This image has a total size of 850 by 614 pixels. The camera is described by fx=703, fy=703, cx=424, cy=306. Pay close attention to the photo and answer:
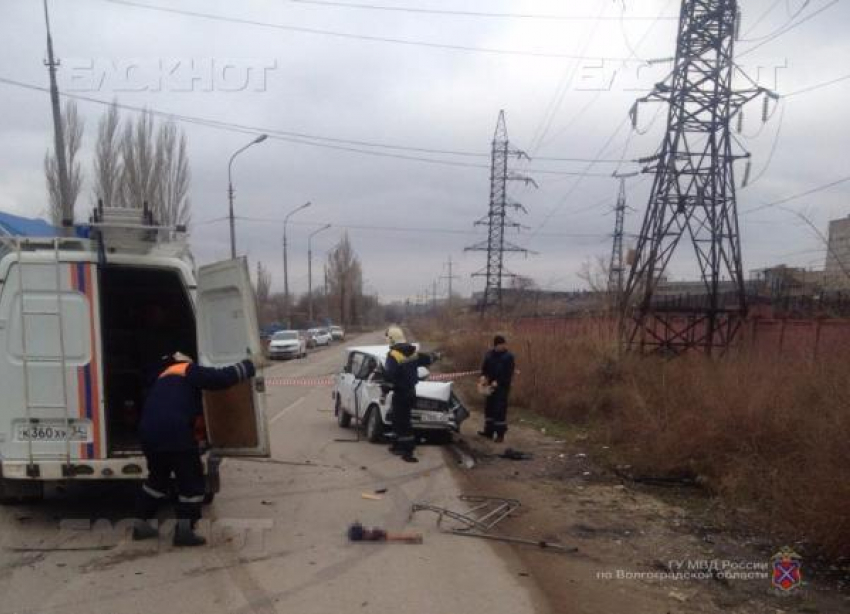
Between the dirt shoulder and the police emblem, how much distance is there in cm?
6

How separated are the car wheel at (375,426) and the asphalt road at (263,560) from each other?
9.28 feet

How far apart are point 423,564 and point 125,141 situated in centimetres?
2591

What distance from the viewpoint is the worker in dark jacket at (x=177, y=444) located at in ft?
20.2

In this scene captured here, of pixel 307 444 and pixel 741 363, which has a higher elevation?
pixel 741 363

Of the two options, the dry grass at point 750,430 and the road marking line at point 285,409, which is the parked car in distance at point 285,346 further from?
the dry grass at point 750,430

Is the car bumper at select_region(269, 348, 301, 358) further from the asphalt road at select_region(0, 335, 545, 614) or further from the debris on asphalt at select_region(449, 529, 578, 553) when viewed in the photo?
the debris on asphalt at select_region(449, 529, 578, 553)

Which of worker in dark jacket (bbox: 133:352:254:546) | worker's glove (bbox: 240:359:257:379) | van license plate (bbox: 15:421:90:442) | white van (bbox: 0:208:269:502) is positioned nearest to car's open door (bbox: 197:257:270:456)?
white van (bbox: 0:208:269:502)

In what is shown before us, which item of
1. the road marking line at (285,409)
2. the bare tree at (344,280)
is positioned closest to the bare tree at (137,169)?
the road marking line at (285,409)

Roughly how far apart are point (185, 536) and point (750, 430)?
253 inches

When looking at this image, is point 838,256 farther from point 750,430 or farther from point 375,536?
point 375,536

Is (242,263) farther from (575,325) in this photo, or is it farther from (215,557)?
(575,325)

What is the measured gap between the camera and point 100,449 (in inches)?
259

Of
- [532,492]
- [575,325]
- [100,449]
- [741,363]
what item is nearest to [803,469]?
[532,492]

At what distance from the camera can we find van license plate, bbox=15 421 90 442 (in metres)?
6.40
